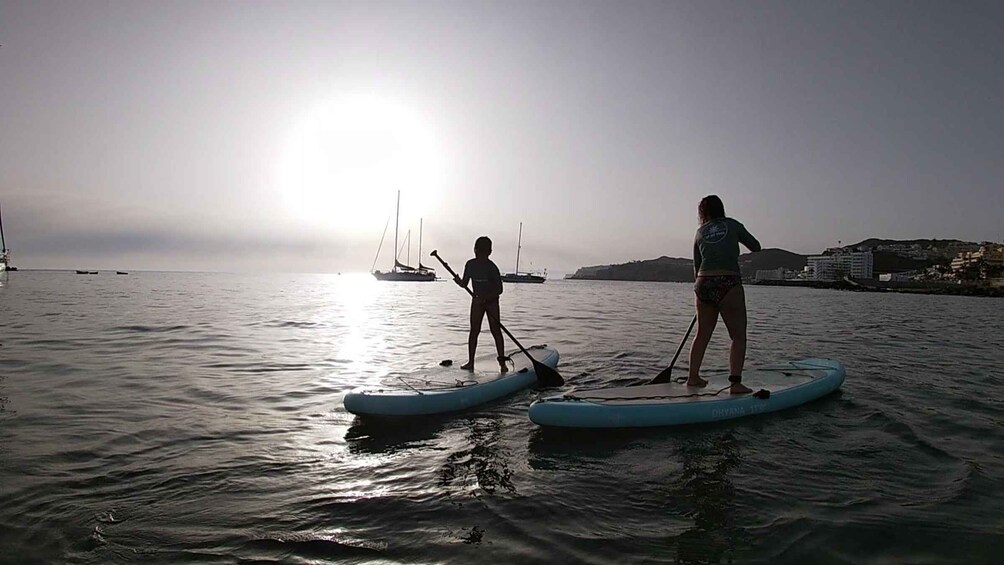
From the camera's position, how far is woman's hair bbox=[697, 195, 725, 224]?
24.0 feet

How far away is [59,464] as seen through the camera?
17.8 ft

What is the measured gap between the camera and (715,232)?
7160 mm

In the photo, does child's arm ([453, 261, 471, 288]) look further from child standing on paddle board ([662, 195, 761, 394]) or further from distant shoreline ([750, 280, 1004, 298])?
distant shoreline ([750, 280, 1004, 298])

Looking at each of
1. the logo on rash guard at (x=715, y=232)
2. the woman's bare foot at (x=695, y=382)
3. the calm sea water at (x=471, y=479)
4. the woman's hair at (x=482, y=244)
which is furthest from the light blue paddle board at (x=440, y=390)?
the logo on rash guard at (x=715, y=232)

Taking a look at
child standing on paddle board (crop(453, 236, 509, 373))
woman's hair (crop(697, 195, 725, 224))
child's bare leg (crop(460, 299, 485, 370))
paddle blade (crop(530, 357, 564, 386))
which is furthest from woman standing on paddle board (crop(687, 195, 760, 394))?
child's bare leg (crop(460, 299, 485, 370))

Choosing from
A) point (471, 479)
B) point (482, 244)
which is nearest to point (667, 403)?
point (471, 479)

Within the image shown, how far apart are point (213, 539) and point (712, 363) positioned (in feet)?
35.8

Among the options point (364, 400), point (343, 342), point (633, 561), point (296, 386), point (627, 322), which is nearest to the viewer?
point (633, 561)

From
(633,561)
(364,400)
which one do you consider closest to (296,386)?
(364,400)

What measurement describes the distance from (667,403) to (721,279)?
1830mm

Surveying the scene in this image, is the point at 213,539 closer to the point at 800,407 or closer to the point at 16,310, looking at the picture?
the point at 800,407

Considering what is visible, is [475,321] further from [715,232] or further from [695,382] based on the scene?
[715,232]

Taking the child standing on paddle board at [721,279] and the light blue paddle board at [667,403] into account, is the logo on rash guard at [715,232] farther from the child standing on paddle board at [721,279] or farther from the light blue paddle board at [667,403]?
the light blue paddle board at [667,403]

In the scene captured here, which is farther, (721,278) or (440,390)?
(440,390)
